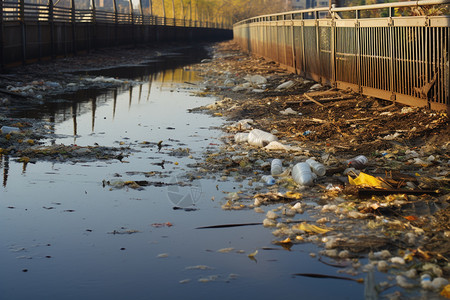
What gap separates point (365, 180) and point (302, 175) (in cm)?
59

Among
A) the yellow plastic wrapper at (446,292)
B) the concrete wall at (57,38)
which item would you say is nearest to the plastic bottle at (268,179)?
the yellow plastic wrapper at (446,292)

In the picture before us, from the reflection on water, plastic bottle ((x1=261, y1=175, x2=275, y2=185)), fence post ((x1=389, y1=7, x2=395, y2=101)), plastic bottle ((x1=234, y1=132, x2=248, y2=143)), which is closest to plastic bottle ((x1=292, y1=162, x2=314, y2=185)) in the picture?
plastic bottle ((x1=261, y1=175, x2=275, y2=185))

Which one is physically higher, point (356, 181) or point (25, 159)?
point (25, 159)

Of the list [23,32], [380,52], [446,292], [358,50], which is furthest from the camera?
[23,32]

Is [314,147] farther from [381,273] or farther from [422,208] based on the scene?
[381,273]

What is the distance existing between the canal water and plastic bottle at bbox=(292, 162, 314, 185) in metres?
0.64

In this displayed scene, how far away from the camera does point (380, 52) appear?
11398mm

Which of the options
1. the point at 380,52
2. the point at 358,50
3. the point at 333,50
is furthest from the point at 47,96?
the point at 380,52

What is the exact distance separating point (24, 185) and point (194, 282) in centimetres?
291

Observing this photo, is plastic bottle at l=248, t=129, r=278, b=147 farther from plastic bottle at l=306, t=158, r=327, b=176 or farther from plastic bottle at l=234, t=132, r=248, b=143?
plastic bottle at l=306, t=158, r=327, b=176

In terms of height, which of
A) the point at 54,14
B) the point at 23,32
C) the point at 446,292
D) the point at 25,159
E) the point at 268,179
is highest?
the point at 54,14

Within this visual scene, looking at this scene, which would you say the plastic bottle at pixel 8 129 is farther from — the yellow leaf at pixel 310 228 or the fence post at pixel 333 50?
the fence post at pixel 333 50

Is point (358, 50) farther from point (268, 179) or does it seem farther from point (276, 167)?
point (268, 179)

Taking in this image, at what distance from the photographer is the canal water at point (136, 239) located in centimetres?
393
